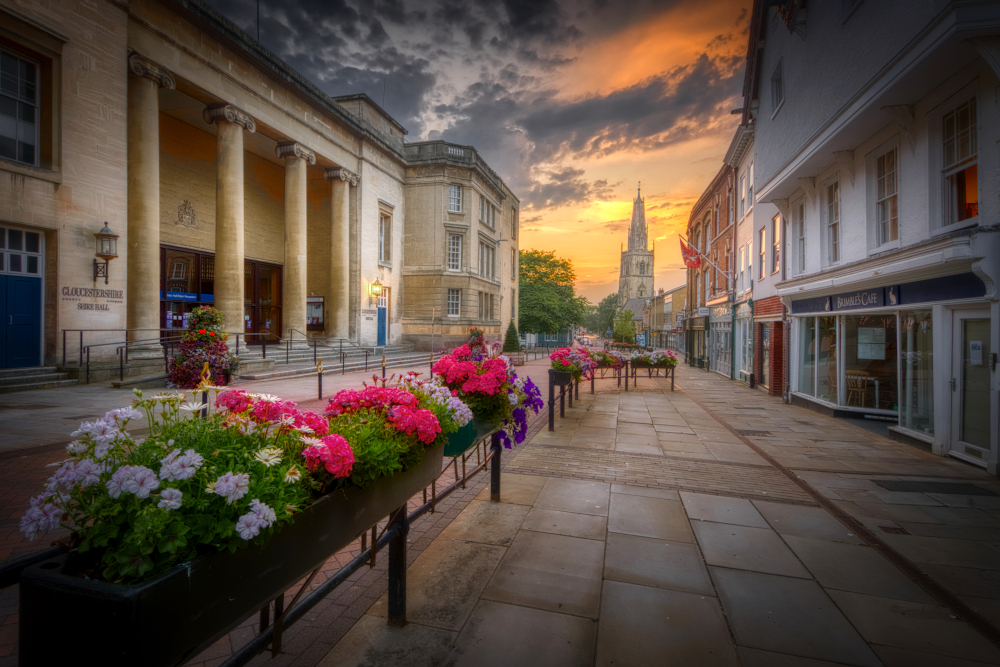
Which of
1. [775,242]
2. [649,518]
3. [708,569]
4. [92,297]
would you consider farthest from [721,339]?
[92,297]

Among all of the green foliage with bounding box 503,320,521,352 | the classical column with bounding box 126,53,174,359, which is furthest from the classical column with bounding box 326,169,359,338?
the green foliage with bounding box 503,320,521,352

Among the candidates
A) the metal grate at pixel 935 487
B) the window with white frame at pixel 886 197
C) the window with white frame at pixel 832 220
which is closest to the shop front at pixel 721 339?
the window with white frame at pixel 832 220

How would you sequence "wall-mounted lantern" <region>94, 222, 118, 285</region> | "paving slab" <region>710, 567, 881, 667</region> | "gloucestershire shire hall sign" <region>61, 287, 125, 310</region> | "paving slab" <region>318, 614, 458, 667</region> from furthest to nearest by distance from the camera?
"wall-mounted lantern" <region>94, 222, 118, 285</region>, "gloucestershire shire hall sign" <region>61, 287, 125, 310</region>, "paving slab" <region>710, 567, 881, 667</region>, "paving slab" <region>318, 614, 458, 667</region>

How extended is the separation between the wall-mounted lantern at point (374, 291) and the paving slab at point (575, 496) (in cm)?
2246

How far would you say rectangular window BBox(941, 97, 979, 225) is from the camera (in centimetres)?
682

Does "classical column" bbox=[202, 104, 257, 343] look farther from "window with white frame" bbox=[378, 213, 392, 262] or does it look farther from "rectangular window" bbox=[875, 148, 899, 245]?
"rectangular window" bbox=[875, 148, 899, 245]

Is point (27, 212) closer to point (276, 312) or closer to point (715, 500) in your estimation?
point (276, 312)

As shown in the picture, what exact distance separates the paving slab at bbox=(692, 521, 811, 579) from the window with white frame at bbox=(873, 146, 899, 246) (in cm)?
721

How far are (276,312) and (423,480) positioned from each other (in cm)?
2728

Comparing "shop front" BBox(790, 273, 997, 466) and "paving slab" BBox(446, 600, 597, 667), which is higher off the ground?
"shop front" BBox(790, 273, 997, 466)

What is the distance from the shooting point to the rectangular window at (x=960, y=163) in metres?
6.82

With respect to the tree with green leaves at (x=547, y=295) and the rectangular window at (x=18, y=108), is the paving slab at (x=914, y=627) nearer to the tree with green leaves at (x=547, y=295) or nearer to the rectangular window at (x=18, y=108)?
the rectangular window at (x=18, y=108)

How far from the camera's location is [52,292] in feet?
42.3

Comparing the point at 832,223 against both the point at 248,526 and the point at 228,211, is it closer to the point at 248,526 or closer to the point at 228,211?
the point at 248,526
